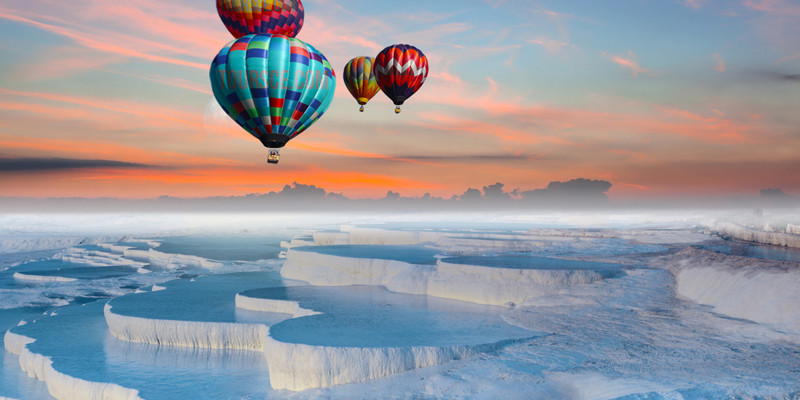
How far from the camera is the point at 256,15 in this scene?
20375 mm

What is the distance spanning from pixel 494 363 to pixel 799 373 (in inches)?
198

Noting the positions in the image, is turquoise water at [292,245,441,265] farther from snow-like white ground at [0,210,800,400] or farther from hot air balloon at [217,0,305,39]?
hot air balloon at [217,0,305,39]

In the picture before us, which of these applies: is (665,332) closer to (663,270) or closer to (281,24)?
(663,270)

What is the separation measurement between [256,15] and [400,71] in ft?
22.5

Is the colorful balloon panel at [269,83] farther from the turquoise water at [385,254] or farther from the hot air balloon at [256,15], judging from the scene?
the turquoise water at [385,254]

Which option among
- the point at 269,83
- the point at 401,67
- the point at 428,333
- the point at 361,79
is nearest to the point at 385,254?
the point at 401,67

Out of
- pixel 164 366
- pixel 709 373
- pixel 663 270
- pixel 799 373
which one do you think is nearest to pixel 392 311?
pixel 164 366

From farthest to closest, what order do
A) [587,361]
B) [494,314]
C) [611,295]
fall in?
[611,295] → [494,314] → [587,361]

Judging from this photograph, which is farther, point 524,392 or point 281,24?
point 281,24

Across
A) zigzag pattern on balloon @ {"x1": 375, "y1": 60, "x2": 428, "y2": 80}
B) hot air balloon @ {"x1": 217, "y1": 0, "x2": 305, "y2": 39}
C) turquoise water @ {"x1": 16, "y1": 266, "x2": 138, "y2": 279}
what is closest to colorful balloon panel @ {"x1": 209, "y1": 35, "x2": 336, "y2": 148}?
hot air balloon @ {"x1": 217, "y1": 0, "x2": 305, "y2": 39}

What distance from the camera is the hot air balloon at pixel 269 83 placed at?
17.5m

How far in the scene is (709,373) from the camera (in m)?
9.43

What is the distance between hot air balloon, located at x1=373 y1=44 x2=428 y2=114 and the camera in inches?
975

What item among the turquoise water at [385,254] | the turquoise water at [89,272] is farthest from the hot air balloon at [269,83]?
the turquoise water at [89,272]
